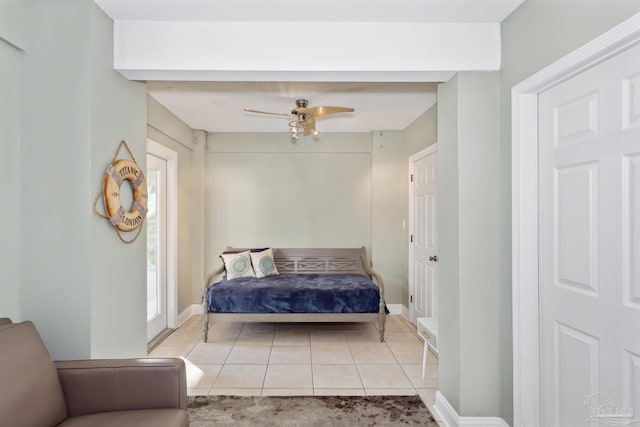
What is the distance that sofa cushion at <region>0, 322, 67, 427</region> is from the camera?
1.35 m

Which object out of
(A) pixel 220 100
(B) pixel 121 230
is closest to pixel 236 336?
(B) pixel 121 230

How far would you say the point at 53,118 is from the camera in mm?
1906

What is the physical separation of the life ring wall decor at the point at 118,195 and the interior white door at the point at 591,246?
93.7 inches

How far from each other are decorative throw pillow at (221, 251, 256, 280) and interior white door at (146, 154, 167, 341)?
711mm

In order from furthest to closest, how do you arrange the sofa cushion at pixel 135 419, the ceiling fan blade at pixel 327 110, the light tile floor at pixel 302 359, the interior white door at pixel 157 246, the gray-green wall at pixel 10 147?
the interior white door at pixel 157 246, the ceiling fan blade at pixel 327 110, the light tile floor at pixel 302 359, the gray-green wall at pixel 10 147, the sofa cushion at pixel 135 419

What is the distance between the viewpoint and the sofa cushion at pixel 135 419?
1495 mm

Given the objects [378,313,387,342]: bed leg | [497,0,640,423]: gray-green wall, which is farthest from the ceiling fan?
[378,313,387,342]: bed leg

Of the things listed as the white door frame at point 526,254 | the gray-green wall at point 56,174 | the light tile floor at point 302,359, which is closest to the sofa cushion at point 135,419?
the gray-green wall at point 56,174

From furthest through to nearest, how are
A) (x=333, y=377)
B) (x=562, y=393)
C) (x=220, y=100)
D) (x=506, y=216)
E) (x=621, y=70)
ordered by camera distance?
1. (x=220, y=100)
2. (x=333, y=377)
3. (x=506, y=216)
4. (x=562, y=393)
5. (x=621, y=70)

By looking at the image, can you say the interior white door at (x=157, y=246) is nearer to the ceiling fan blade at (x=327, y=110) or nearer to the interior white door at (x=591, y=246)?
the ceiling fan blade at (x=327, y=110)

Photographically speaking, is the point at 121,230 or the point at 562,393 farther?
the point at 121,230

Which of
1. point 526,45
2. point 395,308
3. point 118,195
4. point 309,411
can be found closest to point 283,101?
point 118,195

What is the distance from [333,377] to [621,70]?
8.99 feet

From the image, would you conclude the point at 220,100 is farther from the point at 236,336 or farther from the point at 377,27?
the point at 236,336
